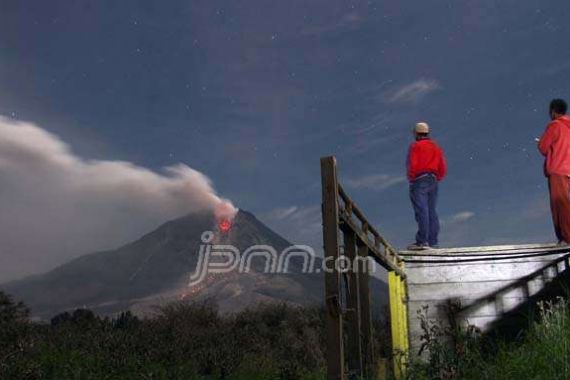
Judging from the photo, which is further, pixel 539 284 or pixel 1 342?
pixel 1 342

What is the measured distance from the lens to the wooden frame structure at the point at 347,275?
4984 millimetres

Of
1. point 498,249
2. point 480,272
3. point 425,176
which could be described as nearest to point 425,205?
point 425,176

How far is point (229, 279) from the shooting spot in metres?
144

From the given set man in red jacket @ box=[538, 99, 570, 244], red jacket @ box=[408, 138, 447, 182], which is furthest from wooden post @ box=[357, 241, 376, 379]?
man in red jacket @ box=[538, 99, 570, 244]

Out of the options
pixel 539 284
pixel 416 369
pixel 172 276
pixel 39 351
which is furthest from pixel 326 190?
pixel 172 276

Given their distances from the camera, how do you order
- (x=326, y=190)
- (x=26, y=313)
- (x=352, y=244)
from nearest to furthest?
(x=326, y=190) < (x=352, y=244) < (x=26, y=313)

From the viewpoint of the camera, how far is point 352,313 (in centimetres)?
638

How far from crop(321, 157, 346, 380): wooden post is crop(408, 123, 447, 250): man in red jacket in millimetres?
4490

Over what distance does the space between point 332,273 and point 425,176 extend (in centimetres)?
500

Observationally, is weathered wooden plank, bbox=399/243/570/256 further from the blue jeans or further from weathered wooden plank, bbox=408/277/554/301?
weathered wooden plank, bbox=408/277/554/301

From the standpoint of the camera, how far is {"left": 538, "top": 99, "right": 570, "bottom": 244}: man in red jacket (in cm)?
865

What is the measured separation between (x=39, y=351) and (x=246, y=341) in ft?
24.9

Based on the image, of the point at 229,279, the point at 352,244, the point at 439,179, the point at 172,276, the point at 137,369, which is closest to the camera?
the point at 352,244

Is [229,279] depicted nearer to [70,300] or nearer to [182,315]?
[70,300]
